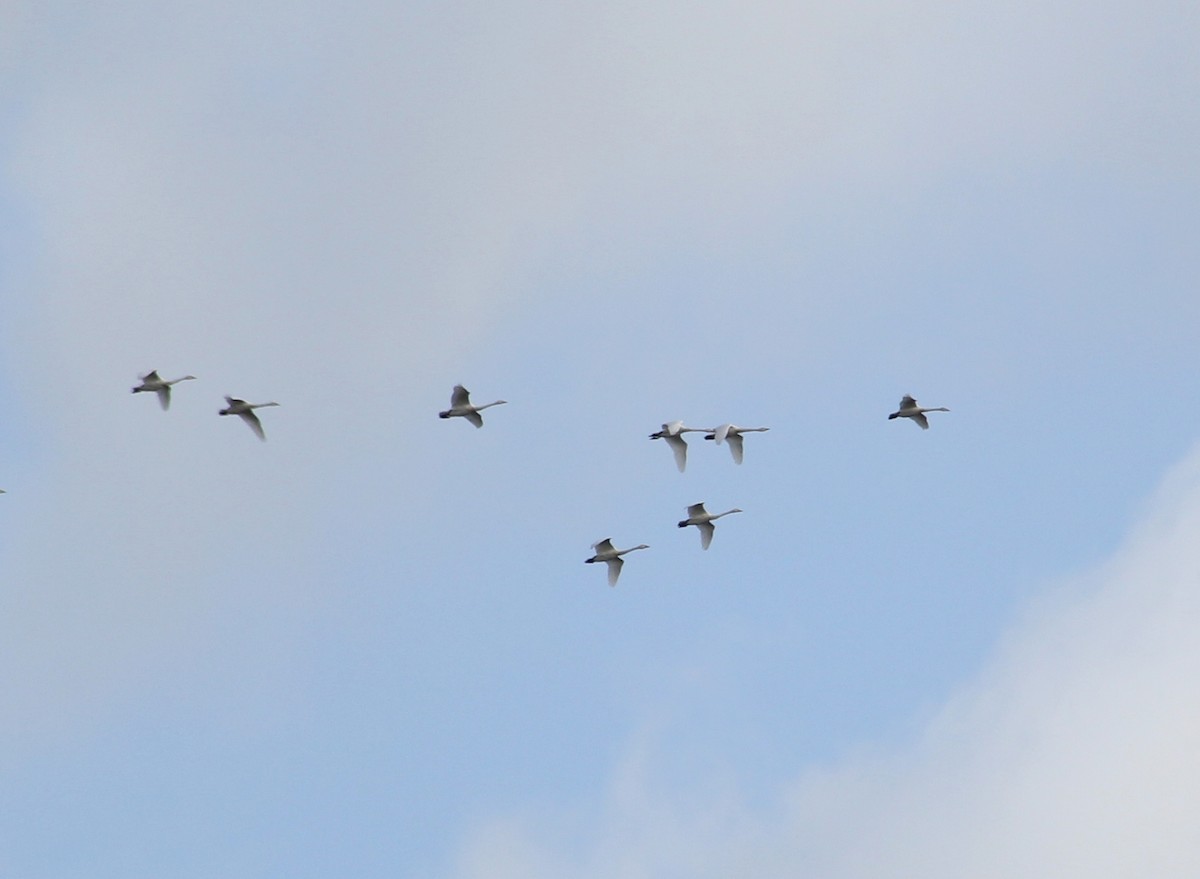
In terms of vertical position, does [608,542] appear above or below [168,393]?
below

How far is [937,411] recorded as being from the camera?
427ft

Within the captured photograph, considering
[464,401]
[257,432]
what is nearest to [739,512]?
[464,401]

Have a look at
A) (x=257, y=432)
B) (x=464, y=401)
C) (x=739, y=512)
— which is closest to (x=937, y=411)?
(x=739, y=512)

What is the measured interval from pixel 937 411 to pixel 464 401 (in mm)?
23531

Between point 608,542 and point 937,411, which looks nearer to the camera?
point 608,542

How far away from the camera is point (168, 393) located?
120 meters

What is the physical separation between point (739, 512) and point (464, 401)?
15.4 metres

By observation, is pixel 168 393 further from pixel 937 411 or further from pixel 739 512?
pixel 937 411

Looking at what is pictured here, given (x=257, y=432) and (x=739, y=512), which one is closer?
(x=257, y=432)

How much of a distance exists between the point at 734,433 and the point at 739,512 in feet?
19.1

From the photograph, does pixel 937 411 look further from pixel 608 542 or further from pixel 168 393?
pixel 168 393

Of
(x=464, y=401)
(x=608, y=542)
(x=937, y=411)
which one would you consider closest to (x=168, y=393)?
(x=464, y=401)

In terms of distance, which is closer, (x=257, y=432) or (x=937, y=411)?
(x=257, y=432)

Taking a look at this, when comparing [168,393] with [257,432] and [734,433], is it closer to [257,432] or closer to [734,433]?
[257,432]
